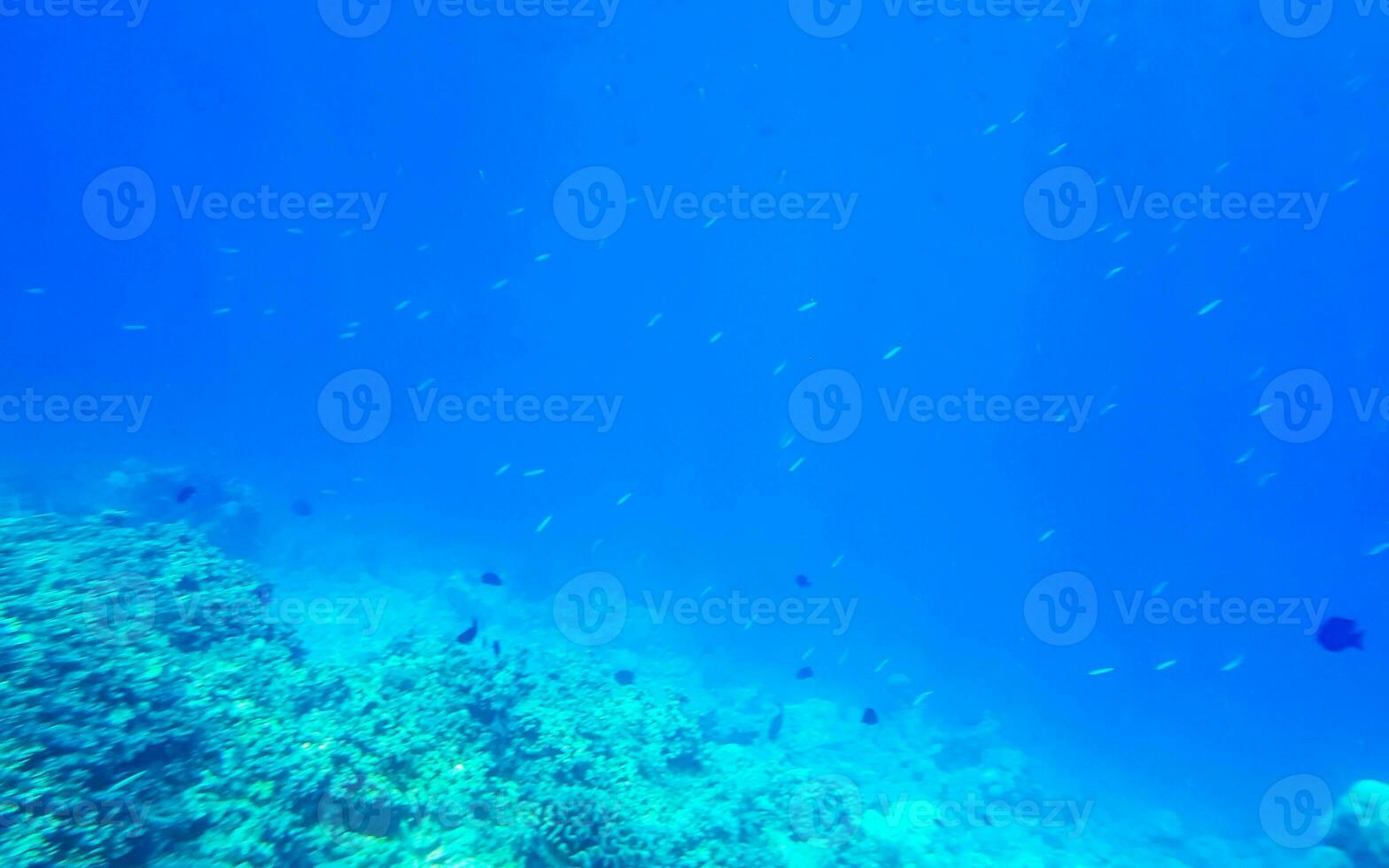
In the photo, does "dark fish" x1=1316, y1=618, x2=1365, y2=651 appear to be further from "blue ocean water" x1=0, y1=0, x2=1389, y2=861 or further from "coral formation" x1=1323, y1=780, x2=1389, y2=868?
"blue ocean water" x1=0, y1=0, x2=1389, y2=861

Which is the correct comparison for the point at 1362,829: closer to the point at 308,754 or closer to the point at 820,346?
the point at 308,754

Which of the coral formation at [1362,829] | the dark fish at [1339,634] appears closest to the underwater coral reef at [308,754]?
the coral formation at [1362,829]

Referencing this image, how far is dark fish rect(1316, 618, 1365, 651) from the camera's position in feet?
30.1

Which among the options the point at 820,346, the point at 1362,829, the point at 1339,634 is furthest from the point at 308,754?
the point at 820,346

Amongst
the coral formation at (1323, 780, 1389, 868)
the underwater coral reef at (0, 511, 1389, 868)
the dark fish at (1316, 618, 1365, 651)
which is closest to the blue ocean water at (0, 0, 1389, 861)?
the underwater coral reef at (0, 511, 1389, 868)

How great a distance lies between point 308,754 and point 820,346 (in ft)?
307

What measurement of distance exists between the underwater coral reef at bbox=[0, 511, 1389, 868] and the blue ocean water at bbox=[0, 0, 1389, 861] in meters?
8.73

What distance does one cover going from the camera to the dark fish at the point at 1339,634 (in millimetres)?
9188

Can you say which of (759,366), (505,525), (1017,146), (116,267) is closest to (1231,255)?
(1017,146)

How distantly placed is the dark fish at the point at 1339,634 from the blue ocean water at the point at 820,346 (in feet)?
34.9

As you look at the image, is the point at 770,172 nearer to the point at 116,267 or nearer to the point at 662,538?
the point at 662,538

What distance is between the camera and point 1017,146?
78.6 metres

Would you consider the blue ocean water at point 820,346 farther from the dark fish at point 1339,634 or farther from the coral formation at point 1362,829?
the dark fish at point 1339,634

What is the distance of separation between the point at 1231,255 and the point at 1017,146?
24.7 meters
